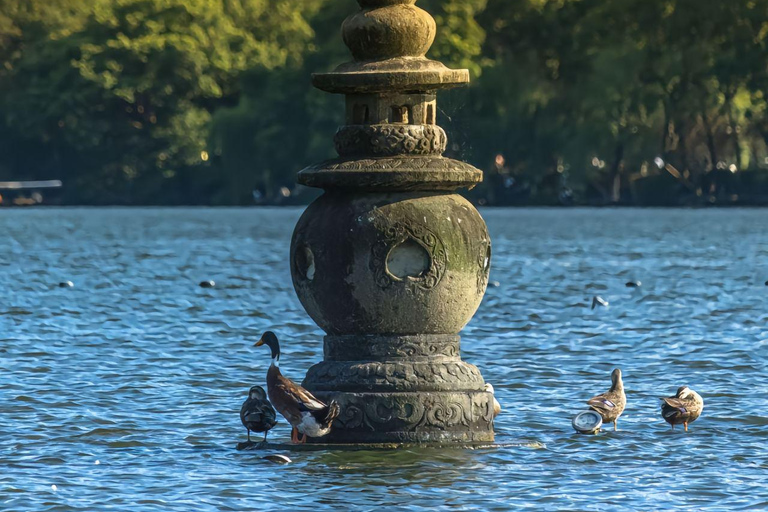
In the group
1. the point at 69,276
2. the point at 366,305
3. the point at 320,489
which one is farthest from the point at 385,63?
the point at 69,276

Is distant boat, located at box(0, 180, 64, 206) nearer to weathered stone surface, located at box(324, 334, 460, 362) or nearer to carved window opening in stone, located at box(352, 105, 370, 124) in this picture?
carved window opening in stone, located at box(352, 105, 370, 124)

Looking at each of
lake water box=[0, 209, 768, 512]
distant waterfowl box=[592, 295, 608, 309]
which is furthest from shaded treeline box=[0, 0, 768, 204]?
distant waterfowl box=[592, 295, 608, 309]

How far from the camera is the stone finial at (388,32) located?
1739 centimetres

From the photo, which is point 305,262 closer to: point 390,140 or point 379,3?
point 390,140

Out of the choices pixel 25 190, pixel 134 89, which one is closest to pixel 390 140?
pixel 134 89

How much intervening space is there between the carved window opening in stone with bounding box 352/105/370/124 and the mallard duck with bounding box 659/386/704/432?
13.2 feet

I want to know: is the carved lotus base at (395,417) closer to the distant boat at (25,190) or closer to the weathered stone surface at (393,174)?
the weathered stone surface at (393,174)

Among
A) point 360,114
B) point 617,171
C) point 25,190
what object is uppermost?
point 360,114

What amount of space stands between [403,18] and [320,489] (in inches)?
184

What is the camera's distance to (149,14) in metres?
134

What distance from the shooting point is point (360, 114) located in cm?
1744

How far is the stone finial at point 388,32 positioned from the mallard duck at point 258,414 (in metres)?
3.22

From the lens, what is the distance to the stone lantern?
54.5 feet

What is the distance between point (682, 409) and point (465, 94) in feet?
213
